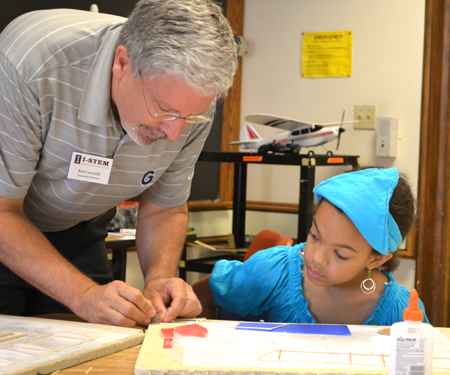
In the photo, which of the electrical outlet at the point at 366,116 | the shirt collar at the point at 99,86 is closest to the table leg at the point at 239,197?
the electrical outlet at the point at 366,116

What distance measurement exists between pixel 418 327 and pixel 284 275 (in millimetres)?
769

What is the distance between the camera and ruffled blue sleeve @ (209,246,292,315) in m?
1.44

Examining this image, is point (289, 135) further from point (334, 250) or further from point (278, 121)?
point (334, 250)

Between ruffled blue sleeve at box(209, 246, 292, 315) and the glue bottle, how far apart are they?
748mm

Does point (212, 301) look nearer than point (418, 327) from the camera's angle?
No

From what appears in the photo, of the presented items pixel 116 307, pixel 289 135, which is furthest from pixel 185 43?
pixel 289 135

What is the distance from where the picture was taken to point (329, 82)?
358 cm

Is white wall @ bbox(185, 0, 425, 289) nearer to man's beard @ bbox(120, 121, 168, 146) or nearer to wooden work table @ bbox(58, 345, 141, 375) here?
man's beard @ bbox(120, 121, 168, 146)

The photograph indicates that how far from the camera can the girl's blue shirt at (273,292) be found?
1.41 meters

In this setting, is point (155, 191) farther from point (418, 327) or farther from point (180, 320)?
point (418, 327)

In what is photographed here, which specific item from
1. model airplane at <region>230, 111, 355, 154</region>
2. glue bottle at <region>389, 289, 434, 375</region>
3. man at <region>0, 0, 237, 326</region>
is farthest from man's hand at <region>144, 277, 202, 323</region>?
model airplane at <region>230, 111, 355, 154</region>

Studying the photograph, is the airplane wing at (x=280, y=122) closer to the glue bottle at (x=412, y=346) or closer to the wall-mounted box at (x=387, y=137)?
the wall-mounted box at (x=387, y=137)

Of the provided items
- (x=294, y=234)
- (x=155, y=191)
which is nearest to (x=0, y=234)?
(x=155, y=191)

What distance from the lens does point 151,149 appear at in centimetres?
133
